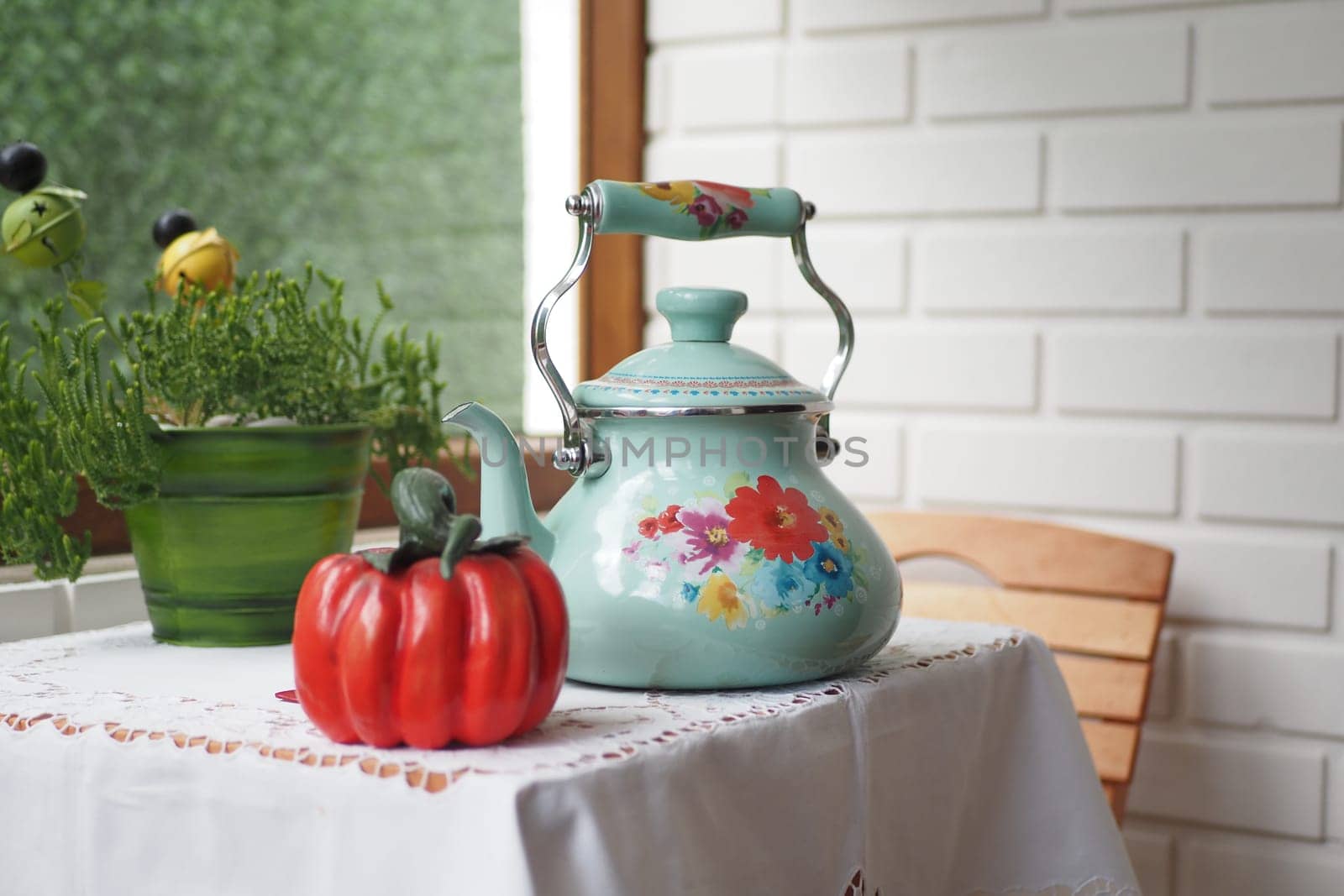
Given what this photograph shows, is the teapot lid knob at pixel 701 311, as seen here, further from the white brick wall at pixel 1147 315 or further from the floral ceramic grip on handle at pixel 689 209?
the white brick wall at pixel 1147 315

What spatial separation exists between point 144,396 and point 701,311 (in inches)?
15.0

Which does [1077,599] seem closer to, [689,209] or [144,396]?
[689,209]

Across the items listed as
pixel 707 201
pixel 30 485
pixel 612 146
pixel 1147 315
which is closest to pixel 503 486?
pixel 707 201

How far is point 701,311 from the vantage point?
81 centimetres

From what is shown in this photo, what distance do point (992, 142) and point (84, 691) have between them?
1.13 m

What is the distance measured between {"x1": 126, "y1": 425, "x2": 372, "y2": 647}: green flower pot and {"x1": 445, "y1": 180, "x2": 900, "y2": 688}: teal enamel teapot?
19 centimetres

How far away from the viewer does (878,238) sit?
1.57 meters

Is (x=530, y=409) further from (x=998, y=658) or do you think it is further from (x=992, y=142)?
(x=998, y=658)

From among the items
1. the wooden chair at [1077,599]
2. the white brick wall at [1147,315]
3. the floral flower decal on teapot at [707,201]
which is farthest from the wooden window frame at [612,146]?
the floral flower decal on teapot at [707,201]

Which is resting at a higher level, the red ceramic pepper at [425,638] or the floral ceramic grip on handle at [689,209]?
the floral ceramic grip on handle at [689,209]

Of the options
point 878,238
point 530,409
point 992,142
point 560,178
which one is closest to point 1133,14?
point 992,142

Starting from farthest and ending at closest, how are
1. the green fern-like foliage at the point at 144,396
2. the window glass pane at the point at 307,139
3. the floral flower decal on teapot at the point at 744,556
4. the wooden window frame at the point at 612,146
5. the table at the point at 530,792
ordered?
1. the wooden window frame at the point at 612,146
2. the window glass pane at the point at 307,139
3. the green fern-like foliage at the point at 144,396
4. the floral flower decal on teapot at the point at 744,556
5. the table at the point at 530,792

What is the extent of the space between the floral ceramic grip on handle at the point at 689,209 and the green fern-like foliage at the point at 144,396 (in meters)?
0.25

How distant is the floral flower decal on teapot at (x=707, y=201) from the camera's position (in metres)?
0.81
